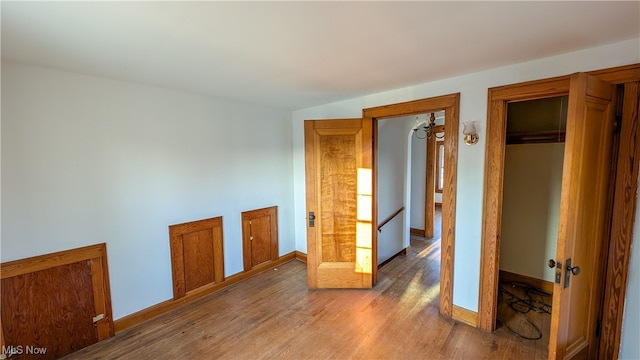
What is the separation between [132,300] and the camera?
8.66 ft

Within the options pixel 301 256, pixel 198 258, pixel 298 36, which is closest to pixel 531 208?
pixel 301 256

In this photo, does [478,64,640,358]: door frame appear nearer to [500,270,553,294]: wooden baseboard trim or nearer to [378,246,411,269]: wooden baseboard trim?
[500,270,553,294]: wooden baseboard trim

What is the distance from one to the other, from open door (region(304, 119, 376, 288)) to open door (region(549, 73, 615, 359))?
71.2 inches

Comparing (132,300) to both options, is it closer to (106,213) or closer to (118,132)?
(106,213)

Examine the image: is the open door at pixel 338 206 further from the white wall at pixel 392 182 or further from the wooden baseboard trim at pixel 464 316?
the wooden baseboard trim at pixel 464 316

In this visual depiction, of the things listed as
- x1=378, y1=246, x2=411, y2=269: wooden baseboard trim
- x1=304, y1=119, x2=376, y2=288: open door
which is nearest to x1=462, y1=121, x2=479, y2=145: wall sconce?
x1=304, y1=119, x2=376, y2=288: open door

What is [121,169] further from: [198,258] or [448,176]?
[448,176]

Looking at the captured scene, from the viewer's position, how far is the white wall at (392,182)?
155 inches

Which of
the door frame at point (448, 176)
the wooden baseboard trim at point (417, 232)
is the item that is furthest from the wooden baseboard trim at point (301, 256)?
the wooden baseboard trim at point (417, 232)

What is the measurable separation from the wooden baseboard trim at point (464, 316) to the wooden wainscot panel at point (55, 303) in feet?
10.8

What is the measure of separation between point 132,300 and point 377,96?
3.35m

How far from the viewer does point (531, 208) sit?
3256mm

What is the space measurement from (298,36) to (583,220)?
2.17m

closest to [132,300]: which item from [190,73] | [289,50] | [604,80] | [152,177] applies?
[152,177]
